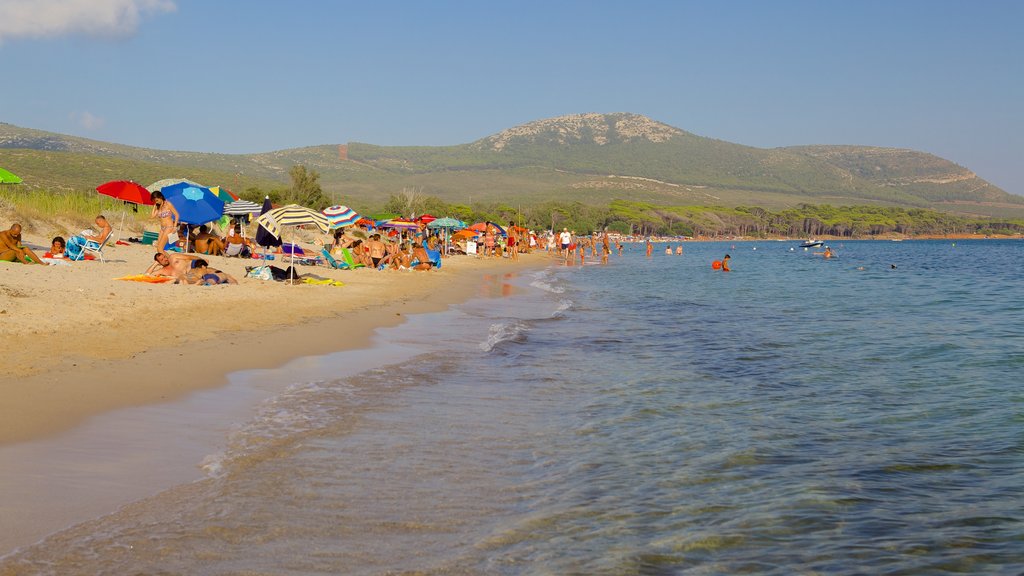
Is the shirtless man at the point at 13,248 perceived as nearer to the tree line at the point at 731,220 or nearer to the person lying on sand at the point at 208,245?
the person lying on sand at the point at 208,245

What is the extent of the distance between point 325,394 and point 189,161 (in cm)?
14016

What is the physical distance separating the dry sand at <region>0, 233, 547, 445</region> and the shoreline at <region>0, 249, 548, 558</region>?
28 mm

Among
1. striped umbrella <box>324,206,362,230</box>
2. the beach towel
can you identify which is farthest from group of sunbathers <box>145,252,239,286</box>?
striped umbrella <box>324,206,362,230</box>

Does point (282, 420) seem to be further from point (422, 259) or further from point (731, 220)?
point (731, 220)

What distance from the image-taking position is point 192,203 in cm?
1909

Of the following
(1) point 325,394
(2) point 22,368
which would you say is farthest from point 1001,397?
(2) point 22,368

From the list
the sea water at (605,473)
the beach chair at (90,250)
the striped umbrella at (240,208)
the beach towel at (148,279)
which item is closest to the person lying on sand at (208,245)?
the striped umbrella at (240,208)

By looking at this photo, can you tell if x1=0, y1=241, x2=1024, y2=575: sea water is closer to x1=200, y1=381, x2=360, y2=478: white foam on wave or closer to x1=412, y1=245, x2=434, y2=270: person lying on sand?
x1=200, y1=381, x2=360, y2=478: white foam on wave

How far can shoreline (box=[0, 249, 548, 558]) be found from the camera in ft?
15.4

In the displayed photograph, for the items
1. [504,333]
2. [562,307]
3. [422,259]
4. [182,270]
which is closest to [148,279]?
[182,270]

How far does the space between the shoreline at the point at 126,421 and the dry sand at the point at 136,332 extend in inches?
1.1

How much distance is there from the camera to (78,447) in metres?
5.68

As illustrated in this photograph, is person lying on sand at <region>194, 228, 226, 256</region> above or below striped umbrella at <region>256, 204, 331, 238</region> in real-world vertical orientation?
below

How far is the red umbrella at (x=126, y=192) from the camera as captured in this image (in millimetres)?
20922
